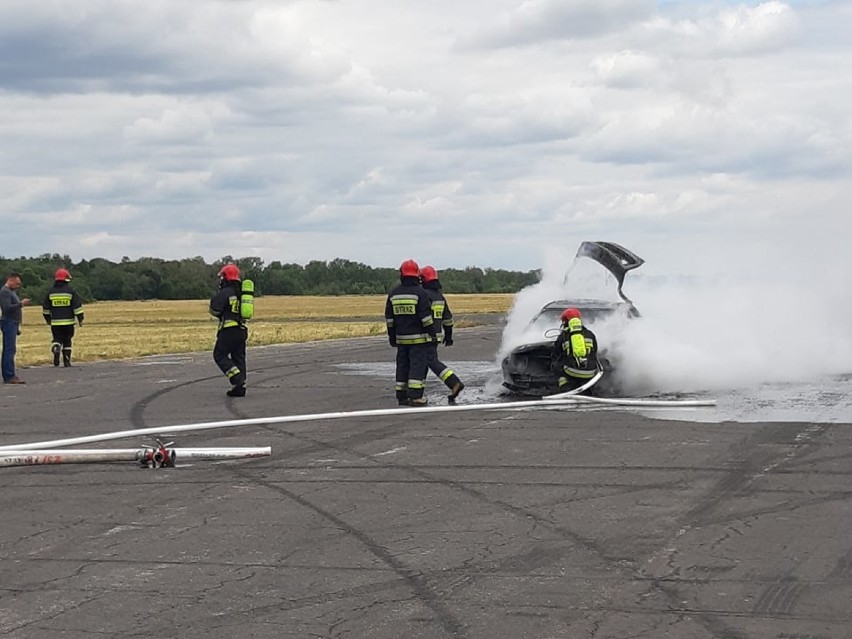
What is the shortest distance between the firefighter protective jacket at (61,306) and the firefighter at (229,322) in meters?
7.30

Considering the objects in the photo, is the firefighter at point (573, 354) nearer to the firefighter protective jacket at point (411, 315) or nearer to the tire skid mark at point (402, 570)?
the firefighter protective jacket at point (411, 315)

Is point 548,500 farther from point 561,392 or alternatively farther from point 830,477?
point 561,392

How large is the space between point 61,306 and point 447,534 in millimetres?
17169

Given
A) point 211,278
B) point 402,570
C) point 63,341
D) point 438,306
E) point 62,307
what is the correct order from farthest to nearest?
point 211,278 → point 63,341 → point 62,307 → point 438,306 → point 402,570

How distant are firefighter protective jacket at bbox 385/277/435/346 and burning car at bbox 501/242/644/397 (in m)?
1.50

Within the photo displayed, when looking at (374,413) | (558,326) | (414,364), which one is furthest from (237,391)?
(558,326)

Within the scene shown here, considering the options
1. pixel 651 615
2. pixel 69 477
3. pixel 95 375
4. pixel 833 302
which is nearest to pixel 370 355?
pixel 95 375

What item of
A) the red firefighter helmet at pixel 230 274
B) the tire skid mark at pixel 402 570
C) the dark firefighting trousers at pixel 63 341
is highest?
the red firefighter helmet at pixel 230 274

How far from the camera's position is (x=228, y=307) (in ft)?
54.0

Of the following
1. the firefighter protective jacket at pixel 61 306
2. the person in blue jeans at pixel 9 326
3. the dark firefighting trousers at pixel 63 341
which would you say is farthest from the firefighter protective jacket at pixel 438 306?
the dark firefighting trousers at pixel 63 341

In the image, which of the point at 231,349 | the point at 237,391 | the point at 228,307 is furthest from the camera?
the point at 237,391

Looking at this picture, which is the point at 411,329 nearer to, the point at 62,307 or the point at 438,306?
the point at 438,306

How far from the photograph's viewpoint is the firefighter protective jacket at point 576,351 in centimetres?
1520

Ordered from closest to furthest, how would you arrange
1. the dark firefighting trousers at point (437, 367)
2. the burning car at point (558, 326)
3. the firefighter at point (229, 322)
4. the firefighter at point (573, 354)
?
the firefighter at point (573, 354)
the dark firefighting trousers at point (437, 367)
the burning car at point (558, 326)
the firefighter at point (229, 322)
